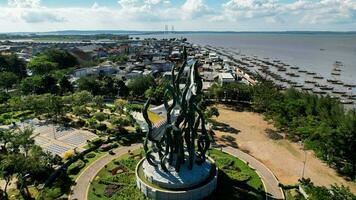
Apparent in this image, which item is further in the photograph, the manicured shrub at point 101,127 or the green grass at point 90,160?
the manicured shrub at point 101,127

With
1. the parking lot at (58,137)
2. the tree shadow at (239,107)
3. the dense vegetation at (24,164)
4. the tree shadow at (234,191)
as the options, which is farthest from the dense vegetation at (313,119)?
the dense vegetation at (24,164)

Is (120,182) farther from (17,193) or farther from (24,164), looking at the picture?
(17,193)

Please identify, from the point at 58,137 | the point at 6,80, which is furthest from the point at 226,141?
the point at 6,80

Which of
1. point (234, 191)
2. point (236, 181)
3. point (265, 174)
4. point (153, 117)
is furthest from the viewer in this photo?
point (153, 117)

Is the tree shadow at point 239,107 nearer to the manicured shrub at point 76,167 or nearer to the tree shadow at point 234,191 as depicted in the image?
the tree shadow at point 234,191

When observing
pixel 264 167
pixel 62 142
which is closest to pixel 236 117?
pixel 264 167

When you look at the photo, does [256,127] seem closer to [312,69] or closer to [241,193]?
[241,193]
